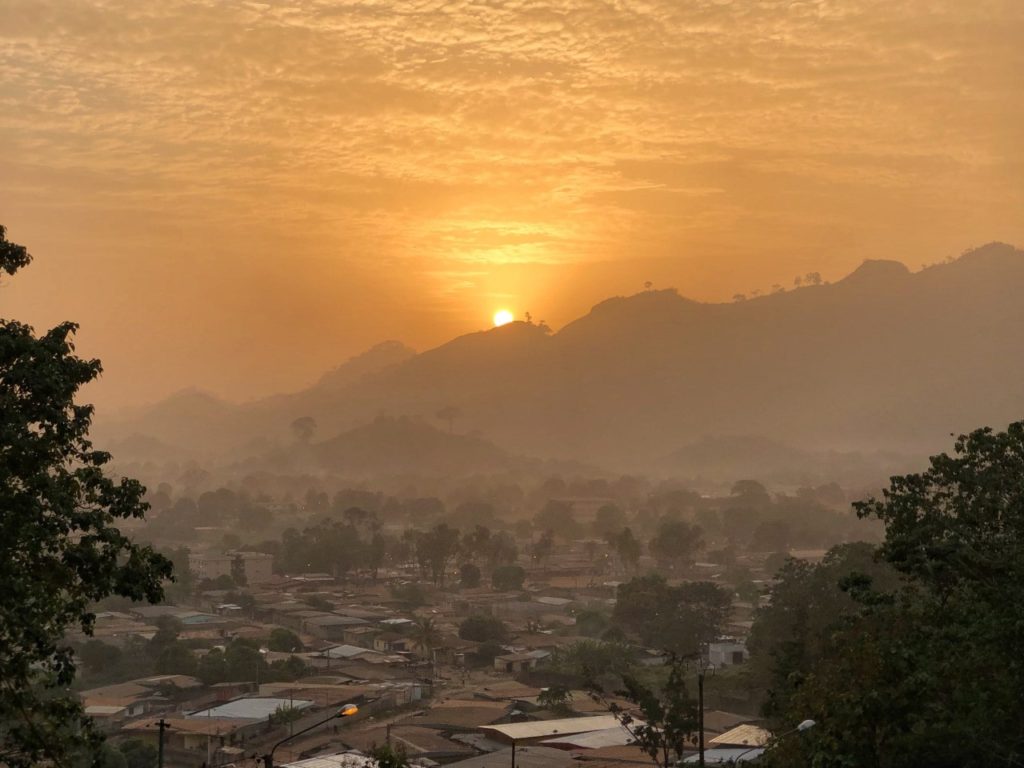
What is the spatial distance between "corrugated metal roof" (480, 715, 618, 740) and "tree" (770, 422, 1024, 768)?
1529 cm

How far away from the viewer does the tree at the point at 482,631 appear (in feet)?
152

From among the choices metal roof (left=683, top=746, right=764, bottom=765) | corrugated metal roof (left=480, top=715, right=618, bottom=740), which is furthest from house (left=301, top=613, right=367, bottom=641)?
metal roof (left=683, top=746, right=764, bottom=765)

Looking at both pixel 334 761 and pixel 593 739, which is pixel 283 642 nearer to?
pixel 334 761

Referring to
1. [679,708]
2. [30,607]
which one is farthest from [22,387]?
[679,708]

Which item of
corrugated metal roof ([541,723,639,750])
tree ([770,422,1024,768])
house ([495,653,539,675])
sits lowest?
house ([495,653,539,675])

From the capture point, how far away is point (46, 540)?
9.86 metres

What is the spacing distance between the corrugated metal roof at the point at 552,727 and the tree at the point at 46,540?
21.0 meters

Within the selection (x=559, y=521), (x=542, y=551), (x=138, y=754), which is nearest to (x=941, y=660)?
(x=138, y=754)

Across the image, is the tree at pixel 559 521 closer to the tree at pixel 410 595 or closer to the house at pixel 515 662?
the tree at pixel 410 595

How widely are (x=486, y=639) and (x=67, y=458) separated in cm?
3705

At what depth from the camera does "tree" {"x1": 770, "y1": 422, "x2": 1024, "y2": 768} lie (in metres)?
13.1

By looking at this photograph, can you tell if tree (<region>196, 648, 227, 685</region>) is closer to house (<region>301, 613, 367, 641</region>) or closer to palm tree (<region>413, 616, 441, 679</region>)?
palm tree (<region>413, 616, 441, 679</region>)

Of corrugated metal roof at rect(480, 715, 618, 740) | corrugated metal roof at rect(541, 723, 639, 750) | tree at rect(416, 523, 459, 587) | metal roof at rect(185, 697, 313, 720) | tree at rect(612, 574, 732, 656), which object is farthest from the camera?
tree at rect(416, 523, 459, 587)

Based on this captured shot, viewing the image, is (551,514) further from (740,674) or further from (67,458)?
(67,458)
